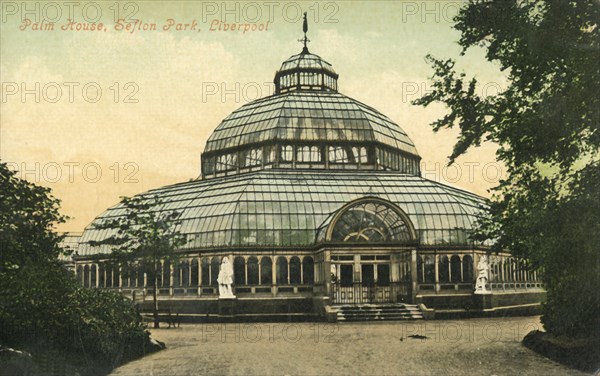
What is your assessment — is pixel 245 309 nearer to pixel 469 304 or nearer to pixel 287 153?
pixel 469 304

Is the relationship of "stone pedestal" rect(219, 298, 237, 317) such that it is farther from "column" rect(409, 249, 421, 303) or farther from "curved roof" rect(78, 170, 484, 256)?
"column" rect(409, 249, 421, 303)

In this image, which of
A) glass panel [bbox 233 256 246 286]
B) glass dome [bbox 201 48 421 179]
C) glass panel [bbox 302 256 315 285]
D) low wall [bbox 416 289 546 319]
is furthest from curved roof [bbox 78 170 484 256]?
low wall [bbox 416 289 546 319]

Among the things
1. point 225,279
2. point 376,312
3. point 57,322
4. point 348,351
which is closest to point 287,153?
point 225,279

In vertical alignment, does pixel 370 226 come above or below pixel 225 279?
above

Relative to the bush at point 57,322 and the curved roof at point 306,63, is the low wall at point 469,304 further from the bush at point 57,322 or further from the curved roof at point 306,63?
the curved roof at point 306,63

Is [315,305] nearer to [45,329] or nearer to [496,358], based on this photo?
[496,358]

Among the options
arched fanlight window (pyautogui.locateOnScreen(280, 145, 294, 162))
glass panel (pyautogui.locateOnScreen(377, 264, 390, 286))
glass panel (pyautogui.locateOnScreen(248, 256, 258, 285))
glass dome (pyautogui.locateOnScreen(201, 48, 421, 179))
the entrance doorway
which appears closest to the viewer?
the entrance doorway
